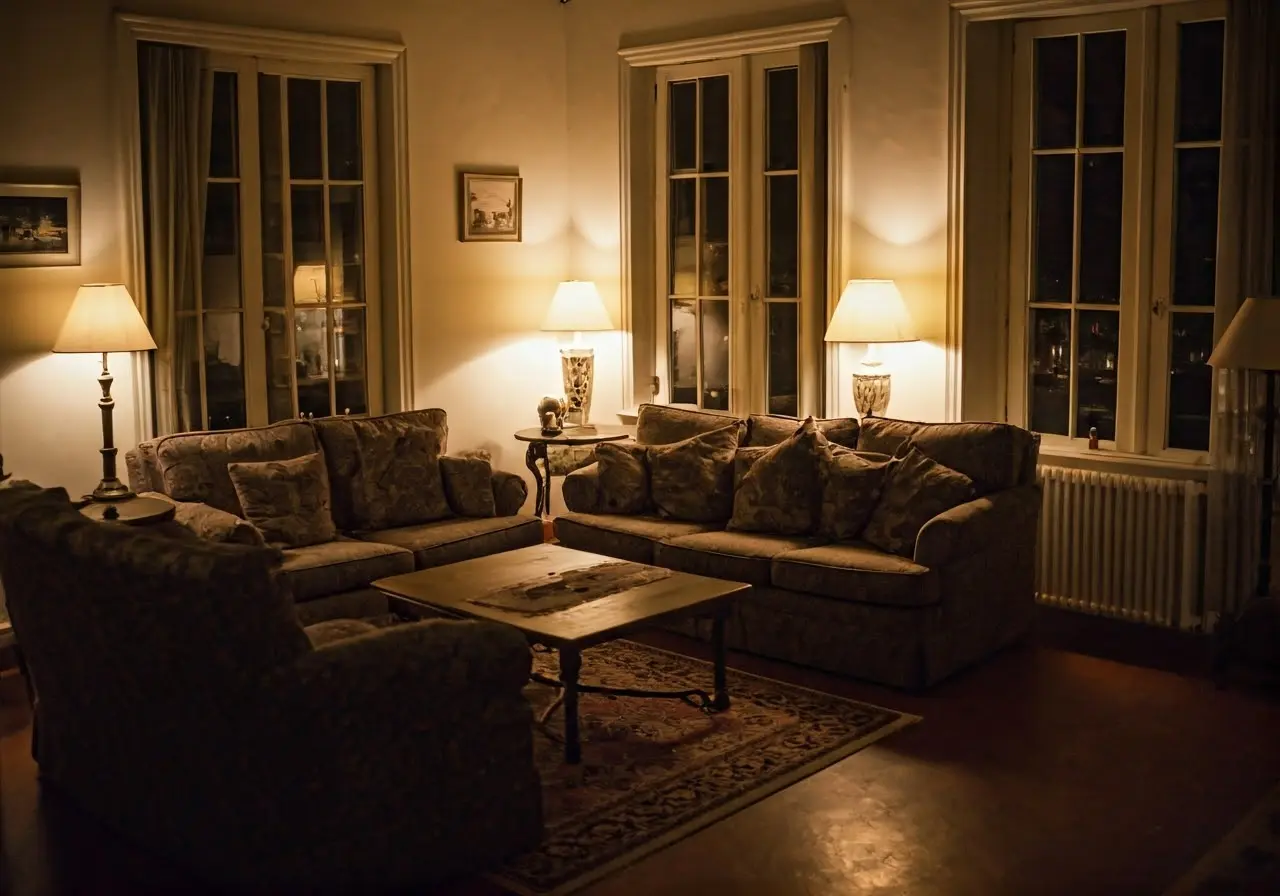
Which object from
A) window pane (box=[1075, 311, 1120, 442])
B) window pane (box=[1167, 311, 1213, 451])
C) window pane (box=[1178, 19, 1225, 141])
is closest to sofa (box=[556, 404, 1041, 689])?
window pane (box=[1075, 311, 1120, 442])

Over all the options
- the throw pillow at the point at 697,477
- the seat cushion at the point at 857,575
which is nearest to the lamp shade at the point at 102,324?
the throw pillow at the point at 697,477

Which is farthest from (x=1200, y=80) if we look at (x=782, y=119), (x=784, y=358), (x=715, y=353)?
(x=715, y=353)

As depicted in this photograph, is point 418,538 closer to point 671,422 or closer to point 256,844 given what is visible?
point 671,422

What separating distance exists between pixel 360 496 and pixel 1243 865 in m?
3.86

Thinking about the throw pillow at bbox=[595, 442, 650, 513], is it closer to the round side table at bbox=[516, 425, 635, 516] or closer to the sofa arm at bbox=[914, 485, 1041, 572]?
the round side table at bbox=[516, 425, 635, 516]

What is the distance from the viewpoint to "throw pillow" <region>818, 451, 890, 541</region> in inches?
228

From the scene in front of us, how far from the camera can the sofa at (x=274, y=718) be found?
3545 mm

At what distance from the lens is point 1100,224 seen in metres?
6.23

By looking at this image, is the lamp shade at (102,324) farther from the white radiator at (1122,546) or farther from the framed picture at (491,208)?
the white radiator at (1122,546)

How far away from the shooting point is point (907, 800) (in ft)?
14.3

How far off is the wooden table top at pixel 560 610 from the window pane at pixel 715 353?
228 centimetres

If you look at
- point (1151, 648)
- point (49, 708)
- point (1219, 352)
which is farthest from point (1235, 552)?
point (49, 708)

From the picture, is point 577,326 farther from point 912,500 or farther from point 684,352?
point 912,500

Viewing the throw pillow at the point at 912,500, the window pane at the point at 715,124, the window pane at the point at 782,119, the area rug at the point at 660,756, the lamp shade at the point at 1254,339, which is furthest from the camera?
the window pane at the point at 715,124
